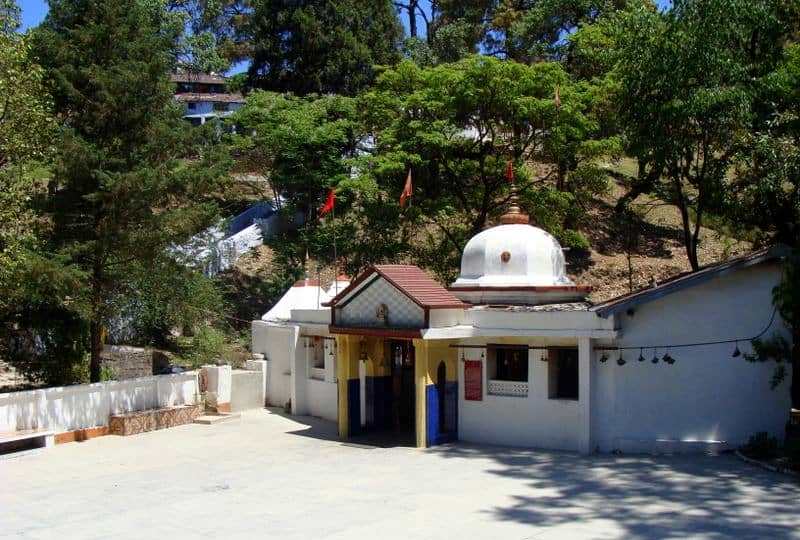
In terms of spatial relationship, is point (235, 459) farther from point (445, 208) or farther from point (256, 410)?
point (445, 208)

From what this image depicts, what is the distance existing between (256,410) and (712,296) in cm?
1395

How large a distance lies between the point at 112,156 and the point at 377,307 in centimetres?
842

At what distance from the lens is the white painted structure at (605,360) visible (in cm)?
1817

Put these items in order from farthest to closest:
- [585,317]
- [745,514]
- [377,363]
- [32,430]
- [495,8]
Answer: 1. [495,8]
2. [377,363]
3. [32,430]
4. [585,317]
5. [745,514]

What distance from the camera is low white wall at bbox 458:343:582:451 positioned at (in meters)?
18.8

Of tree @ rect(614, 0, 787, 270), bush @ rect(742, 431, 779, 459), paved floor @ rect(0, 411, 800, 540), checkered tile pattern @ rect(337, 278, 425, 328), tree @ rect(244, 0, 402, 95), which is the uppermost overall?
tree @ rect(244, 0, 402, 95)

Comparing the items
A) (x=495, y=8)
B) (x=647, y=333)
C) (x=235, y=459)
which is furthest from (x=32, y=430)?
(x=495, y=8)

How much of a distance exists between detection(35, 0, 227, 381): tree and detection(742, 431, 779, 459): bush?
1477cm

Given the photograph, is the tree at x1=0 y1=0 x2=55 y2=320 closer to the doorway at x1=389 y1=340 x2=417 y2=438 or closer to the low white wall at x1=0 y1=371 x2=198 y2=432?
the low white wall at x1=0 y1=371 x2=198 y2=432

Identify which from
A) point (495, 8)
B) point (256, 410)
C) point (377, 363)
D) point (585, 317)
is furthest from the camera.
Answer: point (495, 8)

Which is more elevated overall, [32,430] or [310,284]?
[310,284]

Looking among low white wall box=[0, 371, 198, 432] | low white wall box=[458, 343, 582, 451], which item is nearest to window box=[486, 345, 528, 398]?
low white wall box=[458, 343, 582, 451]

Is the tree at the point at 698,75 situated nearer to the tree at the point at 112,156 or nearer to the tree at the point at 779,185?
the tree at the point at 779,185

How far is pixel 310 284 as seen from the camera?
2953cm
